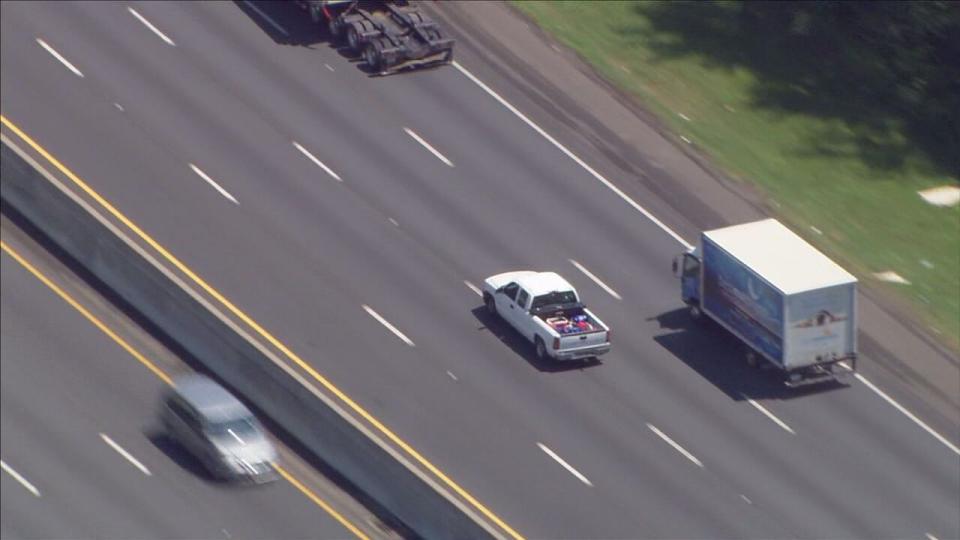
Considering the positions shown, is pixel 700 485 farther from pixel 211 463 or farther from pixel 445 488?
pixel 211 463

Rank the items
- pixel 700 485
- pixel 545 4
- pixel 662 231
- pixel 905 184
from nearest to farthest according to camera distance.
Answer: pixel 700 485
pixel 662 231
pixel 905 184
pixel 545 4

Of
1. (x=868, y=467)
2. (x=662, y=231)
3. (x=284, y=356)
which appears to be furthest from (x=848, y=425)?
(x=284, y=356)

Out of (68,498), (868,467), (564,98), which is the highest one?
(564,98)

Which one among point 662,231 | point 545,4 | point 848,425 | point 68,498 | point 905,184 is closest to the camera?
point 68,498

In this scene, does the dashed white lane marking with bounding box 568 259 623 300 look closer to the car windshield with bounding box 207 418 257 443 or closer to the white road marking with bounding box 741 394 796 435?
the white road marking with bounding box 741 394 796 435

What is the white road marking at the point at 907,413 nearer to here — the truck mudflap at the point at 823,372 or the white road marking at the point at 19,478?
the truck mudflap at the point at 823,372

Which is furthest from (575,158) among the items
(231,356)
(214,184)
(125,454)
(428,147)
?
(125,454)
